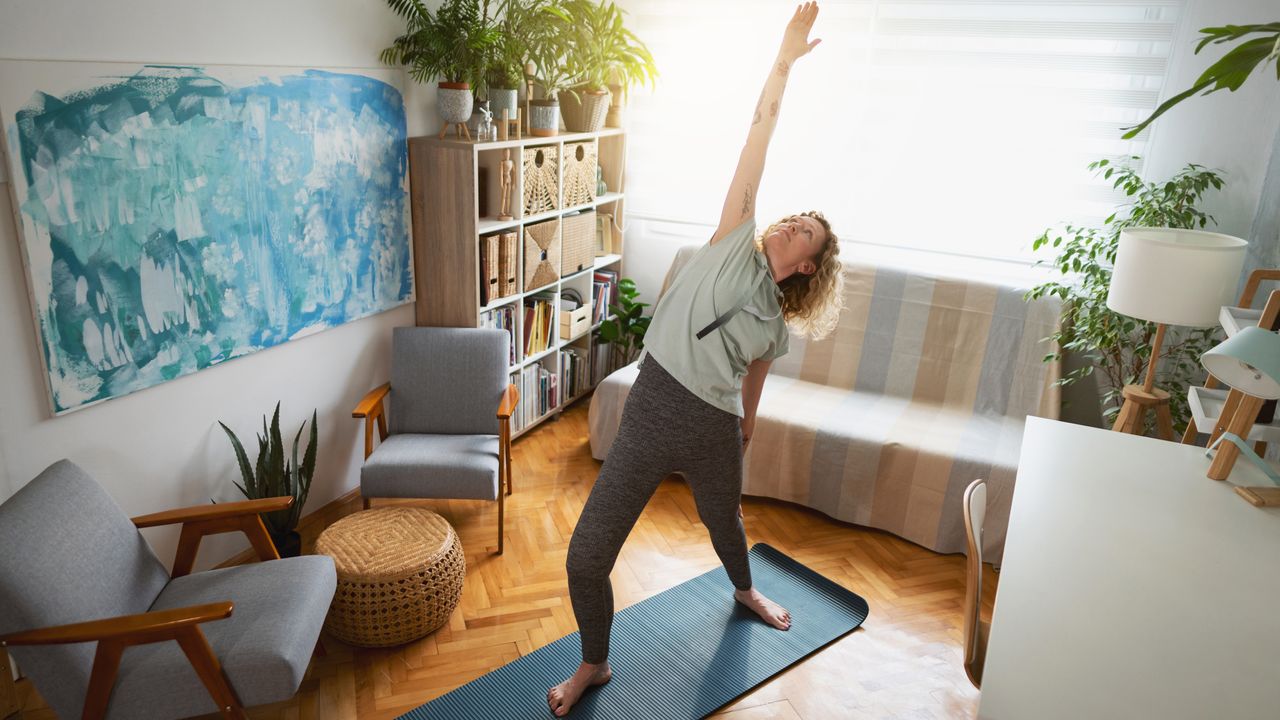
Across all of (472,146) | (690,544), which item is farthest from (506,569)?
(472,146)

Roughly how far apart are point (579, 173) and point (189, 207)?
1883mm

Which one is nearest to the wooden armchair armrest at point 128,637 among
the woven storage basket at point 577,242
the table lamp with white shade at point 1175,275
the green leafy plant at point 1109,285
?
the woven storage basket at point 577,242

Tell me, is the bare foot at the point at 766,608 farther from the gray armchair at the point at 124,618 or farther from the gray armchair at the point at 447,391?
the gray armchair at the point at 124,618

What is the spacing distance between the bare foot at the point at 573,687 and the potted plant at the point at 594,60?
2.58m

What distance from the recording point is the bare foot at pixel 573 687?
221 cm

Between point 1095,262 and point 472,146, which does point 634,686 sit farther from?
point 1095,262

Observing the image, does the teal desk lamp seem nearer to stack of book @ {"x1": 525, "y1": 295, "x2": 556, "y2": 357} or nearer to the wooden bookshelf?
the wooden bookshelf

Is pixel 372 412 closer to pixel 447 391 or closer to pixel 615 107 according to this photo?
pixel 447 391

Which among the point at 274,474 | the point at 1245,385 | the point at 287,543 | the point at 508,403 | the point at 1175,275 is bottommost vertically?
the point at 287,543

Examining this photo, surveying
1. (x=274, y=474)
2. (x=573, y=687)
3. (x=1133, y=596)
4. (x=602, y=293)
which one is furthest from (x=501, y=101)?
(x=1133, y=596)

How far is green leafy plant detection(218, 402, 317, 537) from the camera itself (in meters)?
2.58

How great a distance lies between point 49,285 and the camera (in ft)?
6.80

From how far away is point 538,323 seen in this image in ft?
12.5

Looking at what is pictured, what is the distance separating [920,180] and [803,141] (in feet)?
1.96
